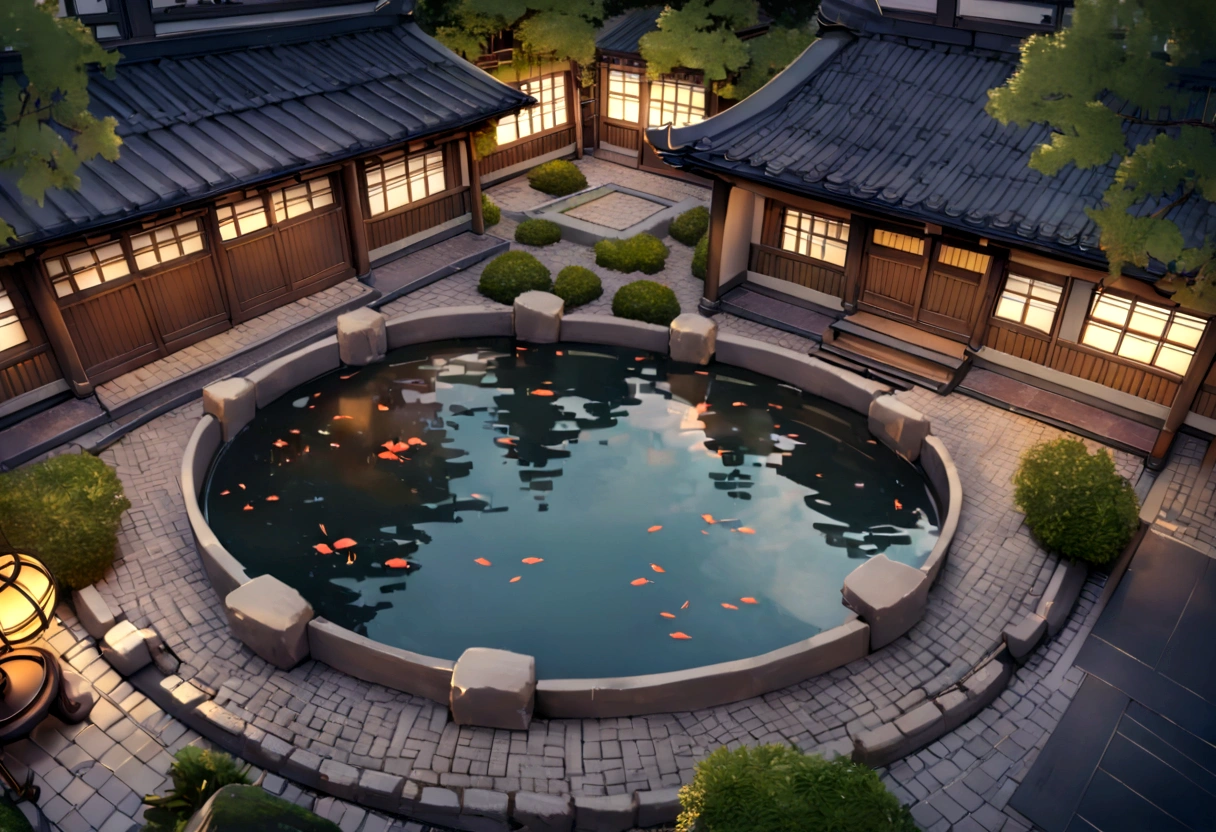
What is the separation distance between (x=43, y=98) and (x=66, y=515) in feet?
18.7

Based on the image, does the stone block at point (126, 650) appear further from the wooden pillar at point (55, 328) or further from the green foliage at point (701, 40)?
the green foliage at point (701, 40)

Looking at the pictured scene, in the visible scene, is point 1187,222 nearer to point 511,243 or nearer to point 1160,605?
point 1160,605

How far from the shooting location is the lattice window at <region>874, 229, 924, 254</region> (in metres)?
16.9

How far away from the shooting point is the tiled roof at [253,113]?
47.3 ft

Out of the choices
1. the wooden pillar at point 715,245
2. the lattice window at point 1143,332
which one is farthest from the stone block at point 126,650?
the lattice window at point 1143,332

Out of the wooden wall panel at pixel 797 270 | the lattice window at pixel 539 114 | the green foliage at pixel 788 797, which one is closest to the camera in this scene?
the green foliage at pixel 788 797

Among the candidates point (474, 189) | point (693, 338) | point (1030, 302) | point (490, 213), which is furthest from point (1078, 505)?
point (490, 213)

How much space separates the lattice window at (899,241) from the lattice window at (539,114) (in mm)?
12578

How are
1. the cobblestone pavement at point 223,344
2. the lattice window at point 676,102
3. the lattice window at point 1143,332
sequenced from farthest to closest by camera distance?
1. the lattice window at point 676,102
2. the cobblestone pavement at point 223,344
3. the lattice window at point 1143,332

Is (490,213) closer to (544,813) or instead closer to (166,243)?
(166,243)

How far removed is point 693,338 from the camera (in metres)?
17.2

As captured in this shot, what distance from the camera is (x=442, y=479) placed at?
14.4 m

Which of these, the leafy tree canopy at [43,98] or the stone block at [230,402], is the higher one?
the leafy tree canopy at [43,98]

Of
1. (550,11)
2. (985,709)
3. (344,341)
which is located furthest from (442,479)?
(550,11)
